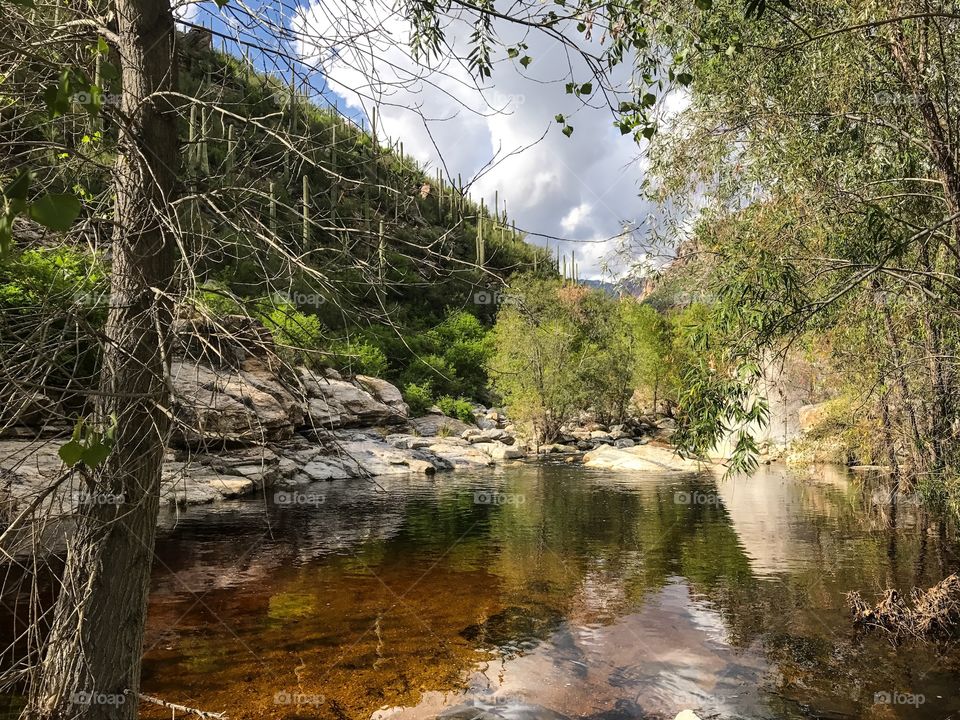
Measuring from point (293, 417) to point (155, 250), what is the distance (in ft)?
65.7

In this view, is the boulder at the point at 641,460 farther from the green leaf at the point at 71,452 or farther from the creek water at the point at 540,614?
the green leaf at the point at 71,452

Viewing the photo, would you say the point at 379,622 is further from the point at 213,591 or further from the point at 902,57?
the point at 902,57

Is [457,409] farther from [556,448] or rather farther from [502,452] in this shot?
[502,452]

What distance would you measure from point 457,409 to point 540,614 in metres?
34.4

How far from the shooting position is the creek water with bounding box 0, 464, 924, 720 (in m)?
6.85

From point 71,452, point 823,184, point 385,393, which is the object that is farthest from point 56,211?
point 385,393

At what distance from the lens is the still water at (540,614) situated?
6.85m

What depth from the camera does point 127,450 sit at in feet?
10.9

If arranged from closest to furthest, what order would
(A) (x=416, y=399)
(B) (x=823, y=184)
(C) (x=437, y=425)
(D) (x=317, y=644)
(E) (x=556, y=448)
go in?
1. (B) (x=823, y=184)
2. (D) (x=317, y=644)
3. (E) (x=556, y=448)
4. (C) (x=437, y=425)
5. (A) (x=416, y=399)

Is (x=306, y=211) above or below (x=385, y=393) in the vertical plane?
above

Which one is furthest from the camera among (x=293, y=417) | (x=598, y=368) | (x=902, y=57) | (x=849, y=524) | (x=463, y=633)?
(x=598, y=368)

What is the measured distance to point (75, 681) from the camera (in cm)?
321

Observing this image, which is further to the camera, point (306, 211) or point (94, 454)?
point (306, 211)

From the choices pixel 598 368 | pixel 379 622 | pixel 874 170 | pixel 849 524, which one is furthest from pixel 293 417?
pixel 598 368
